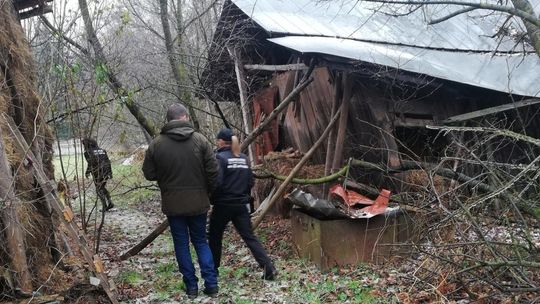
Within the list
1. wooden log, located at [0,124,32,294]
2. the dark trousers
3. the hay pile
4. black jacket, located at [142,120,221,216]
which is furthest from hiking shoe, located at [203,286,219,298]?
wooden log, located at [0,124,32,294]

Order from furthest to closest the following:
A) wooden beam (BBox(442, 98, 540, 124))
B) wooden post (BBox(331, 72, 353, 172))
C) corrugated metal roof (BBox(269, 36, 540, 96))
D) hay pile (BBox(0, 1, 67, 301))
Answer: wooden post (BBox(331, 72, 353, 172)), wooden beam (BBox(442, 98, 540, 124)), corrugated metal roof (BBox(269, 36, 540, 96)), hay pile (BBox(0, 1, 67, 301))

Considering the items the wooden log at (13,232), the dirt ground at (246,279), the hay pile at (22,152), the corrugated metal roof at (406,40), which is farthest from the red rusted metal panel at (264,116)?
the wooden log at (13,232)

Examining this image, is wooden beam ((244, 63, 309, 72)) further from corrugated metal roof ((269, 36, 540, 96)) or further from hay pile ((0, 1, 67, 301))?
hay pile ((0, 1, 67, 301))

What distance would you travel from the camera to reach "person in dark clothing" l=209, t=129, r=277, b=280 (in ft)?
19.1

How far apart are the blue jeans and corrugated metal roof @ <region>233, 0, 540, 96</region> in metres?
3.16

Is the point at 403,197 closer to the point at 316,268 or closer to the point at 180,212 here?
the point at 316,268

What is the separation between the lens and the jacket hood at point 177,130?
5301 millimetres

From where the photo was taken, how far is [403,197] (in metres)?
6.94

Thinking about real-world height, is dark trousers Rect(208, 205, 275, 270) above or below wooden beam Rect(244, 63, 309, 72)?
below

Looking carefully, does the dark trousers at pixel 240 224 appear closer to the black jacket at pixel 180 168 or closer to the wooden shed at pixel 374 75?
the black jacket at pixel 180 168

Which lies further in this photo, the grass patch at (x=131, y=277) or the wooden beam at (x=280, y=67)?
the wooden beam at (x=280, y=67)

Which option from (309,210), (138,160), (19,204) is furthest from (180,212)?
(138,160)

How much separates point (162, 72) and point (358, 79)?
9131mm

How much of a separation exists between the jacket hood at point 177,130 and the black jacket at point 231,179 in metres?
0.66
